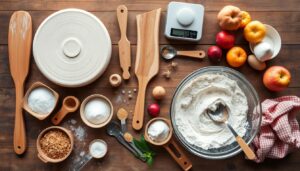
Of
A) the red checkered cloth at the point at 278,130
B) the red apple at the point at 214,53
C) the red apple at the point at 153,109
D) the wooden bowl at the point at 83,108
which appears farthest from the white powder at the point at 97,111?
the red checkered cloth at the point at 278,130

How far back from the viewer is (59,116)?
130 centimetres

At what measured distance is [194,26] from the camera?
1314mm

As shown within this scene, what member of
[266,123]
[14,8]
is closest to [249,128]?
[266,123]

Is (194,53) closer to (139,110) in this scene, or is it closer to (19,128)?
(139,110)

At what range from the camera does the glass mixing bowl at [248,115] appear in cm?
124

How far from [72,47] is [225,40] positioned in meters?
0.44

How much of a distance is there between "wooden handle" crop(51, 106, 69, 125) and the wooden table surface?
0.03 m

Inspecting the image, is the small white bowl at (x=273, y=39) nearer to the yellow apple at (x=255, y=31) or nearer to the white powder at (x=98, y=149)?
the yellow apple at (x=255, y=31)

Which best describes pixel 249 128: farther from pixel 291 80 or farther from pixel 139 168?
pixel 139 168

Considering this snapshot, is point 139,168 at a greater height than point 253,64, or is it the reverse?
point 253,64

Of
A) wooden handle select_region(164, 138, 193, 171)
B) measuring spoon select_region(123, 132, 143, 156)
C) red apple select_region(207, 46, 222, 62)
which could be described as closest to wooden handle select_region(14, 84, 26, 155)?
measuring spoon select_region(123, 132, 143, 156)

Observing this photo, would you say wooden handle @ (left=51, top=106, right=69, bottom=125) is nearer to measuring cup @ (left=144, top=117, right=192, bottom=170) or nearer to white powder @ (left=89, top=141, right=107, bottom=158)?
white powder @ (left=89, top=141, right=107, bottom=158)

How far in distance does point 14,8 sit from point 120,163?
0.55 m

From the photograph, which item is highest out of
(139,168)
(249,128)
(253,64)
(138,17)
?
(138,17)
